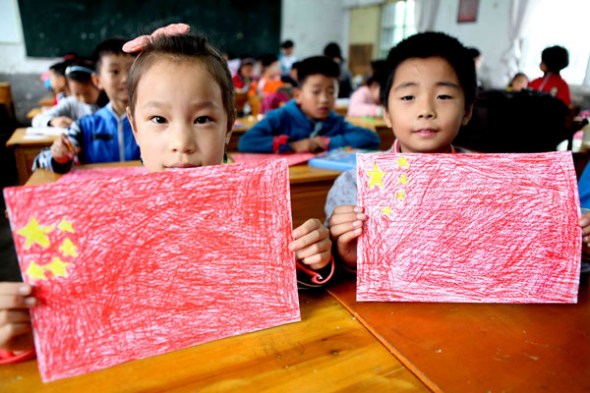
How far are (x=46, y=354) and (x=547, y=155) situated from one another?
0.88m

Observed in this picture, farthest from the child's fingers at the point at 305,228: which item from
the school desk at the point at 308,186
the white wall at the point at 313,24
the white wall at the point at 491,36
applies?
Answer: the white wall at the point at 313,24

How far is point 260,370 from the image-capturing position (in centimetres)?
60

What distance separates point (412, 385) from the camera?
575mm

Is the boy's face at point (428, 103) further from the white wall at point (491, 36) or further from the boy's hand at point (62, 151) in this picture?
the white wall at point (491, 36)

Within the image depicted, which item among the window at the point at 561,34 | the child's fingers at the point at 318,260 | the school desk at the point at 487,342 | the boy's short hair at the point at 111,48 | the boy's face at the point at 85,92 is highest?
the window at the point at 561,34

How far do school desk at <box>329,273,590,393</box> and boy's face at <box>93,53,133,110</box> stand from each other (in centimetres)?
185

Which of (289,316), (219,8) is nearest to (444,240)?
(289,316)

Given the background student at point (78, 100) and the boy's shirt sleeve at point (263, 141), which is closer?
the boy's shirt sleeve at point (263, 141)

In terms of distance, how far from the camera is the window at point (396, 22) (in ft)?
27.6

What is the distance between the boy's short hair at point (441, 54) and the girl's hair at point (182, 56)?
0.50 meters

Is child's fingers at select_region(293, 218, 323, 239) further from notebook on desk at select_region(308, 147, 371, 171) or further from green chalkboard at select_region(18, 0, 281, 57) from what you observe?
green chalkboard at select_region(18, 0, 281, 57)

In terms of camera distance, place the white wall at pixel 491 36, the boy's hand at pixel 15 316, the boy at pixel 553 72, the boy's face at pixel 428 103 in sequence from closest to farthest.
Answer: the boy's hand at pixel 15 316 → the boy's face at pixel 428 103 → the boy at pixel 553 72 → the white wall at pixel 491 36

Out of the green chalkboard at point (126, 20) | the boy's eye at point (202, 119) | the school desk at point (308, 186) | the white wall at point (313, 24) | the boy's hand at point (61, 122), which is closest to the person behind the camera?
the boy's eye at point (202, 119)

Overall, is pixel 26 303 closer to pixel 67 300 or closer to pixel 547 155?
pixel 67 300
